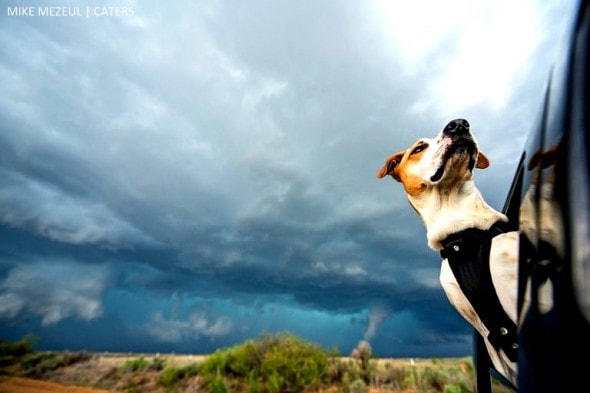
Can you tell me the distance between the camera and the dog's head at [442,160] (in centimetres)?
313

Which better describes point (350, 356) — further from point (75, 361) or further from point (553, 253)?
point (553, 253)

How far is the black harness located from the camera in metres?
2.20

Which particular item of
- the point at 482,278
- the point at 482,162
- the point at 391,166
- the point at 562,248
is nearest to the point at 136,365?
the point at 391,166

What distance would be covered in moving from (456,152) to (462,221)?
2.58 feet

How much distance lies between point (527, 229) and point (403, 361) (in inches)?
641

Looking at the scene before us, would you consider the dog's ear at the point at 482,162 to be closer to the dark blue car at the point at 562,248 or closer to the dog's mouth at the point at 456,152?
the dog's mouth at the point at 456,152

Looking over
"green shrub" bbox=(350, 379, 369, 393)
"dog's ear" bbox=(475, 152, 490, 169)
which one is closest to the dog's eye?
"dog's ear" bbox=(475, 152, 490, 169)

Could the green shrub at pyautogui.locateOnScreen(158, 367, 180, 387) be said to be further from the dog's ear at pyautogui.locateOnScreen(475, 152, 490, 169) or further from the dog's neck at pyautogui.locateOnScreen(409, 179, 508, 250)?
the dog's ear at pyautogui.locateOnScreen(475, 152, 490, 169)

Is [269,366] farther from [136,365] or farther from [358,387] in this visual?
[136,365]

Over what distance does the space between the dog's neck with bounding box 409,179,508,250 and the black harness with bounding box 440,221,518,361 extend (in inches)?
2.9

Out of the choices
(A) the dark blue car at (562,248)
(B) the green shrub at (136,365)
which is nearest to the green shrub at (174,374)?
(B) the green shrub at (136,365)

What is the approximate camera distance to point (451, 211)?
2887 millimetres

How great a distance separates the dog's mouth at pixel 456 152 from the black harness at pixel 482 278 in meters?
0.69

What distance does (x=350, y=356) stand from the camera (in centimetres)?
1373
